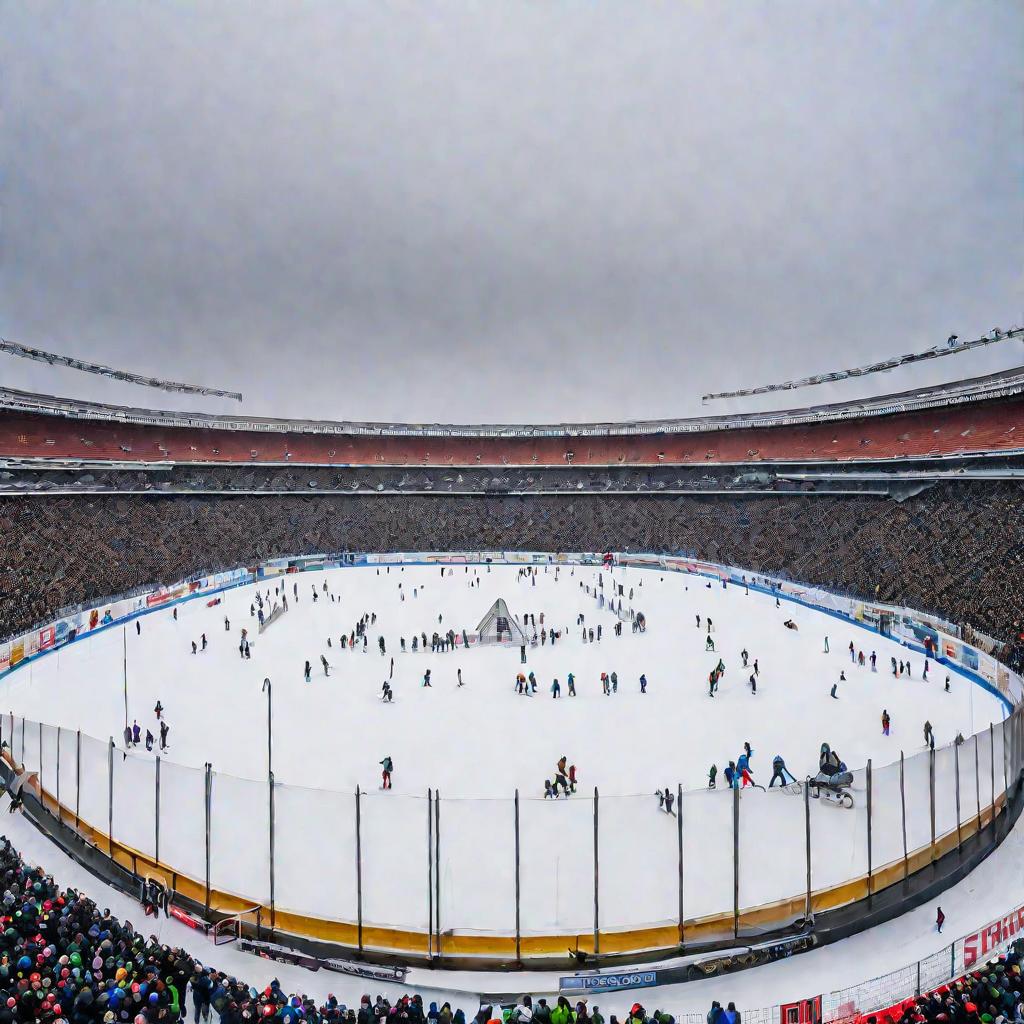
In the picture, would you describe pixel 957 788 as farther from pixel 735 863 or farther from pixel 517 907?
pixel 517 907

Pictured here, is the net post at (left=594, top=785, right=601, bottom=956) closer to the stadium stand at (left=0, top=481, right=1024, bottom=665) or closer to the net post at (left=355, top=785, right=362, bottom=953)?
the net post at (left=355, top=785, right=362, bottom=953)

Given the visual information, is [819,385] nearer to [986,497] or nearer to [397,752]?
[986,497]

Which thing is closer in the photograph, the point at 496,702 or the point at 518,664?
the point at 496,702

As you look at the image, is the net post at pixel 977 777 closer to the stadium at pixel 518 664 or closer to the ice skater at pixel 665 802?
the stadium at pixel 518 664

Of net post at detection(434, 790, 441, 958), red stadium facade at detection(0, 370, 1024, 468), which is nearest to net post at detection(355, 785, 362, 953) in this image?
net post at detection(434, 790, 441, 958)

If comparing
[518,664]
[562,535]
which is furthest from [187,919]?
[562,535]

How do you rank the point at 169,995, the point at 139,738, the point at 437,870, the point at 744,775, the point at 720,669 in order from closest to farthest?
the point at 169,995
the point at 437,870
the point at 744,775
the point at 139,738
the point at 720,669

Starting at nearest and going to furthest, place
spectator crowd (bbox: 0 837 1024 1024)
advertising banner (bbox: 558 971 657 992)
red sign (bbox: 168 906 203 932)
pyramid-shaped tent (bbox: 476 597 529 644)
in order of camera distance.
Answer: spectator crowd (bbox: 0 837 1024 1024)
advertising banner (bbox: 558 971 657 992)
red sign (bbox: 168 906 203 932)
pyramid-shaped tent (bbox: 476 597 529 644)

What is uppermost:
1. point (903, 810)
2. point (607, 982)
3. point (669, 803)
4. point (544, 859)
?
point (669, 803)

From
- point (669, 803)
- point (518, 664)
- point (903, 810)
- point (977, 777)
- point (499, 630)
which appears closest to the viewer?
point (669, 803)
